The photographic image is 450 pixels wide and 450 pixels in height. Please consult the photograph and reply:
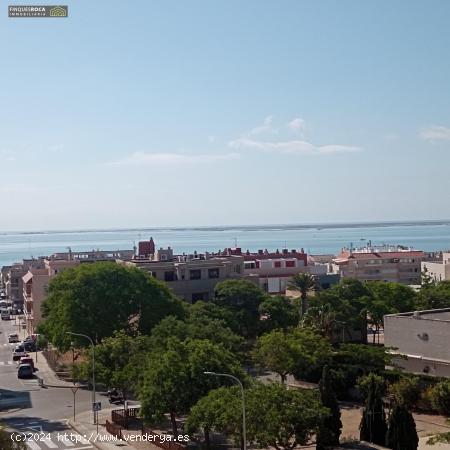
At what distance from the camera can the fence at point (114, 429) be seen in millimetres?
37000

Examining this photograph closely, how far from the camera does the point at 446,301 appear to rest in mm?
69938

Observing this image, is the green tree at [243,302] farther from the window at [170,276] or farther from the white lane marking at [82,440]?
the white lane marking at [82,440]

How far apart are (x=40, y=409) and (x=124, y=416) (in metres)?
7.20

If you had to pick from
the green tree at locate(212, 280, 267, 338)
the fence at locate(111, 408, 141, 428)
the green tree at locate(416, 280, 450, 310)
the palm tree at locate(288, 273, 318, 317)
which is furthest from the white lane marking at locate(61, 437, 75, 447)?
the green tree at locate(416, 280, 450, 310)

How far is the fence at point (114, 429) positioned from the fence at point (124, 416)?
81 centimetres

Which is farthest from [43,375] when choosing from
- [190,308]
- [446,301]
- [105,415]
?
[446,301]

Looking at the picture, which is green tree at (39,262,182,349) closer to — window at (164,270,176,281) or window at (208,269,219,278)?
window at (164,270,176,281)

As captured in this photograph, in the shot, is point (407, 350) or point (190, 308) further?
point (190, 308)

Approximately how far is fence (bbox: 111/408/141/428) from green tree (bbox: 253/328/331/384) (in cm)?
937

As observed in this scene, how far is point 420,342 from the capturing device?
45.8 metres

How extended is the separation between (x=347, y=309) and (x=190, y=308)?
46.4 feet

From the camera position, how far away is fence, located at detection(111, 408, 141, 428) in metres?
39.4

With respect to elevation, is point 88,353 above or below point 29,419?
above

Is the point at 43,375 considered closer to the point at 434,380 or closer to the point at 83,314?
the point at 83,314
